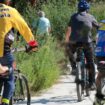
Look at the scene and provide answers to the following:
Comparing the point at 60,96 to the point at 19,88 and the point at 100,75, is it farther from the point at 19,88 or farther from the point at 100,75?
the point at 19,88

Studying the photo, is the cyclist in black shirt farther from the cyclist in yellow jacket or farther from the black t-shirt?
the cyclist in yellow jacket

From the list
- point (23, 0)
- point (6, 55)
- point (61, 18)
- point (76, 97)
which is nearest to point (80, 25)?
point (76, 97)

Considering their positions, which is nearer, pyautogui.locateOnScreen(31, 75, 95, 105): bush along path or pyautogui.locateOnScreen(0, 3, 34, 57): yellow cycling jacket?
pyautogui.locateOnScreen(0, 3, 34, 57): yellow cycling jacket

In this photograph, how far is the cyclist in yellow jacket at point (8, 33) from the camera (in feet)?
24.0

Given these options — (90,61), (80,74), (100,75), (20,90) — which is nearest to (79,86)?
(80,74)

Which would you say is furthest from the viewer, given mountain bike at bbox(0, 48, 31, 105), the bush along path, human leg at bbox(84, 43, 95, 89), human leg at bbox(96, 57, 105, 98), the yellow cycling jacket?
human leg at bbox(84, 43, 95, 89)

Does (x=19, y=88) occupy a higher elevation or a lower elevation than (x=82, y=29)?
lower

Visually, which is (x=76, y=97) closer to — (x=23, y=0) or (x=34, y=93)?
(x=34, y=93)

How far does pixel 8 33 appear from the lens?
24.1 feet

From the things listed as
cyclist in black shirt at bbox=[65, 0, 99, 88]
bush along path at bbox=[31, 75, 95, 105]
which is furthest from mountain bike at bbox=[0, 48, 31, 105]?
cyclist in black shirt at bbox=[65, 0, 99, 88]

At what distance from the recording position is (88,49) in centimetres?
1024

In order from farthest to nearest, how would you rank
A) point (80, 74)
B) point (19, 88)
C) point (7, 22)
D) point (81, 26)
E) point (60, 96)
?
point (60, 96) < point (80, 74) < point (81, 26) < point (19, 88) < point (7, 22)

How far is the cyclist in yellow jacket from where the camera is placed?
24.0 feet

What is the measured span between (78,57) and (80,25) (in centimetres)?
59
